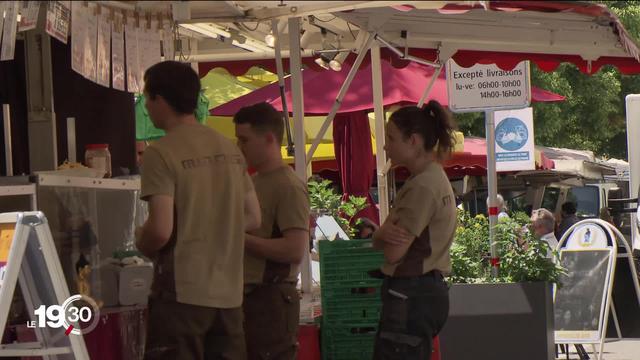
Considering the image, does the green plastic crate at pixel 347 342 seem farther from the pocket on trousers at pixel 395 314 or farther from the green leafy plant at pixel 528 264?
the green leafy plant at pixel 528 264

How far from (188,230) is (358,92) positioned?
815 centimetres

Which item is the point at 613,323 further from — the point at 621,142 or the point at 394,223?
the point at 621,142

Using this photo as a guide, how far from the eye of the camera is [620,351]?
1334 cm

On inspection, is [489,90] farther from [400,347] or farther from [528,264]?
[400,347]

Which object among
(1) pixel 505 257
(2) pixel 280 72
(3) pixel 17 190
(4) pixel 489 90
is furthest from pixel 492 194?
(3) pixel 17 190

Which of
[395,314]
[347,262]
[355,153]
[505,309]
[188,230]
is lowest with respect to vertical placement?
[505,309]

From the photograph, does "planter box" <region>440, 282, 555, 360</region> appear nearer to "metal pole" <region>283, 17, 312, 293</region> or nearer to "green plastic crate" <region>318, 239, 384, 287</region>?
"metal pole" <region>283, 17, 312, 293</region>

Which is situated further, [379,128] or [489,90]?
[489,90]

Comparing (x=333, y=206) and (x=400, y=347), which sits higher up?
Result: (x=333, y=206)

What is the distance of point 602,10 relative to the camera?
5.62 meters

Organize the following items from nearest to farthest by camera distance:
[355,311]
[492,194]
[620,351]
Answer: [355,311]
[492,194]
[620,351]

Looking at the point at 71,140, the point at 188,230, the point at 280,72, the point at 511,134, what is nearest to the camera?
the point at 188,230

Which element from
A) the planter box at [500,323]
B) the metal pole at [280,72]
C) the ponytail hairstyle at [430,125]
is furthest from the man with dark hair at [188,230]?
the planter box at [500,323]

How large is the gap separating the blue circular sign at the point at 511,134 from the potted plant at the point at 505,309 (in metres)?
5.74
